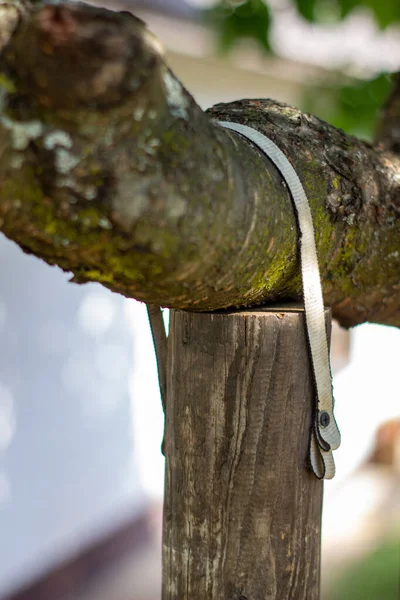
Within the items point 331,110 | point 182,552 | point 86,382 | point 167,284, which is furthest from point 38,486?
point 167,284

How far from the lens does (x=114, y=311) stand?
12.1 feet

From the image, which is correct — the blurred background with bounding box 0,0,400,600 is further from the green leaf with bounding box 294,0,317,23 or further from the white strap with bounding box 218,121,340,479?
the white strap with bounding box 218,121,340,479

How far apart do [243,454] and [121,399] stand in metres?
2.88

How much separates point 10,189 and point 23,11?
159 millimetres

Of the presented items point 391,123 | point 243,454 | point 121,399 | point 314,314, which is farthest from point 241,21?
point 121,399

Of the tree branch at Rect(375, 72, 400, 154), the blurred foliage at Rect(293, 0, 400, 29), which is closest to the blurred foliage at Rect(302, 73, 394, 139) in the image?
the blurred foliage at Rect(293, 0, 400, 29)

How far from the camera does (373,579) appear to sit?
379 cm

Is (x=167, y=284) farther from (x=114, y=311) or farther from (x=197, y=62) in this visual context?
(x=197, y=62)

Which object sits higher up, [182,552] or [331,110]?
[331,110]

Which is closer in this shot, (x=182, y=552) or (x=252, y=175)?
(x=252, y=175)

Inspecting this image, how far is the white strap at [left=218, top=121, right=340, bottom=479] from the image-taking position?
35.2 inches

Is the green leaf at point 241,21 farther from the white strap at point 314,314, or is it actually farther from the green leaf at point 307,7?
the white strap at point 314,314

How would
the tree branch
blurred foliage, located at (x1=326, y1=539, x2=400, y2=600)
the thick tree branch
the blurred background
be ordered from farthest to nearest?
1. blurred foliage, located at (x1=326, y1=539, x2=400, y2=600)
2. the blurred background
3. the tree branch
4. the thick tree branch

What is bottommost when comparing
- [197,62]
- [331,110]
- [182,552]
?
[182,552]
